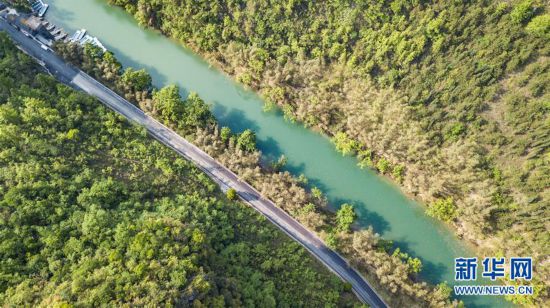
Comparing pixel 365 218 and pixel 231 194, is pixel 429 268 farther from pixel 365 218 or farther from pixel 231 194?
pixel 231 194

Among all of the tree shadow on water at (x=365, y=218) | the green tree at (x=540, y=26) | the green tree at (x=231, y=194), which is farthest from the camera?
the tree shadow on water at (x=365, y=218)

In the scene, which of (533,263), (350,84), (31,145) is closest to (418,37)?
(350,84)

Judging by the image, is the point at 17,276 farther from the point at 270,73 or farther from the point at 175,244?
the point at 270,73

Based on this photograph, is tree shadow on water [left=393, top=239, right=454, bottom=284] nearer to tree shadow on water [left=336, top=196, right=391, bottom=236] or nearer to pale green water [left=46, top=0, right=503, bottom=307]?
pale green water [left=46, top=0, right=503, bottom=307]

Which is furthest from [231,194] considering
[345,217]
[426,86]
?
[426,86]

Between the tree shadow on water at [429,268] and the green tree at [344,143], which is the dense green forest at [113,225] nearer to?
the tree shadow on water at [429,268]

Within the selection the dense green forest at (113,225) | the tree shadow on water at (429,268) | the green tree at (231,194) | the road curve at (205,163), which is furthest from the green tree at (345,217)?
the green tree at (231,194)
